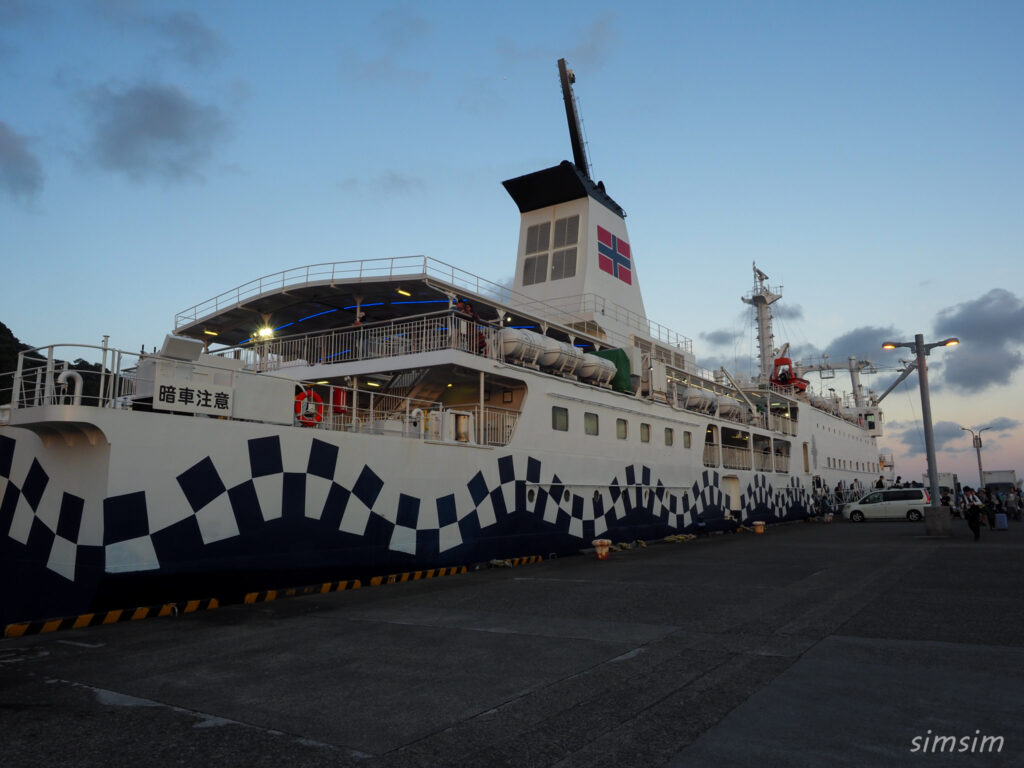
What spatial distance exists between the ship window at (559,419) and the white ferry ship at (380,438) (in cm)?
5

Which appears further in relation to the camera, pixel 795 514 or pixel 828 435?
pixel 828 435

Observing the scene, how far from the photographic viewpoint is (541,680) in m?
5.36

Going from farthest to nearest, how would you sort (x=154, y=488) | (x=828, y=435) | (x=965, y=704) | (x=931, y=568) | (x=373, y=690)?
(x=828, y=435) → (x=931, y=568) → (x=154, y=488) → (x=373, y=690) → (x=965, y=704)

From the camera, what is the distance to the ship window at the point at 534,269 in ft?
73.4

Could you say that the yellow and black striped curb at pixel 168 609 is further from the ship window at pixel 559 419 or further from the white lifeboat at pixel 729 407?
the white lifeboat at pixel 729 407

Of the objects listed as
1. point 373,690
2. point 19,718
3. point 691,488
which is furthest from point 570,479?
point 19,718

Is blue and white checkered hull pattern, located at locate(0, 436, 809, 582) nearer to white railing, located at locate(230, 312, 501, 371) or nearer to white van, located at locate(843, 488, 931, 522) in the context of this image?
white railing, located at locate(230, 312, 501, 371)

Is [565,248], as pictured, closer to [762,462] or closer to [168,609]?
[762,462]

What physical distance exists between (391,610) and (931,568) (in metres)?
9.18

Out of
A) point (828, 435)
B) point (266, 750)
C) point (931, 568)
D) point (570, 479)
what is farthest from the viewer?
point (828, 435)

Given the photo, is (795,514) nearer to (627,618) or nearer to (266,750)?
(627,618)

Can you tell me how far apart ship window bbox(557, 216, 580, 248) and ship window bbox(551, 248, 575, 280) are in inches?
11.1

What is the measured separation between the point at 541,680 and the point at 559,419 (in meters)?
11.0

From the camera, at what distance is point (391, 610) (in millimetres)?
8930
